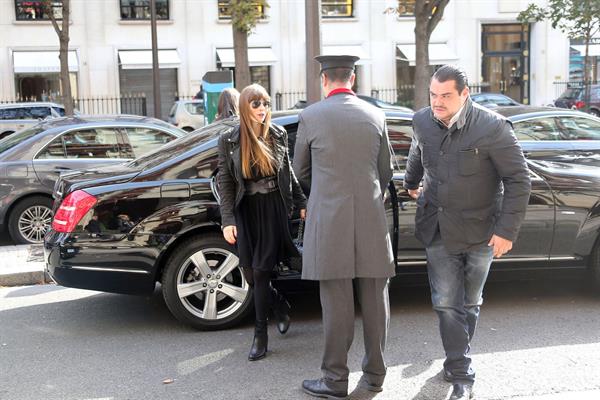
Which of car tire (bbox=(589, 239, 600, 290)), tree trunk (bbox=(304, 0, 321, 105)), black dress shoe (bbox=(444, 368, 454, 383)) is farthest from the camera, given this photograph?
tree trunk (bbox=(304, 0, 321, 105))

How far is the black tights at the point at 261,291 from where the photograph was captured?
4738mm

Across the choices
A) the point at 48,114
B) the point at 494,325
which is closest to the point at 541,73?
the point at 48,114

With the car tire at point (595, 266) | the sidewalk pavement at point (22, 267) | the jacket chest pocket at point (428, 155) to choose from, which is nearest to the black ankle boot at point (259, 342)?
the jacket chest pocket at point (428, 155)

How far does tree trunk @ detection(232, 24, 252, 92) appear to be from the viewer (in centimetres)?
1903

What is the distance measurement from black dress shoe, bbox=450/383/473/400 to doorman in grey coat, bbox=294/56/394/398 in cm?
50

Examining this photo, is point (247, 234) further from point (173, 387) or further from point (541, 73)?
point (541, 73)

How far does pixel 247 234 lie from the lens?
4.72 meters

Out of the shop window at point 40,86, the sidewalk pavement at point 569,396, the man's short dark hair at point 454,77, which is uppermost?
the shop window at point 40,86

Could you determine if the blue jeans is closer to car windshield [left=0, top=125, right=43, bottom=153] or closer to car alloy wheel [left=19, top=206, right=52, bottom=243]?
car alloy wheel [left=19, top=206, right=52, bottom=243]

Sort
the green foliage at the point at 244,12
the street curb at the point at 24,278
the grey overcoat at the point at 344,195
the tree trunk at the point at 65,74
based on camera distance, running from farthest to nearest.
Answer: the tree trunk at the point at 65,74 < the green foliage at the point at 244,12 < the street curb at the point at 24,278 < the grey overcoat at the point at 344,195

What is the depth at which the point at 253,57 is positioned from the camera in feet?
98.8

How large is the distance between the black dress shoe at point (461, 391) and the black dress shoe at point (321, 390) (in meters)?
0.61

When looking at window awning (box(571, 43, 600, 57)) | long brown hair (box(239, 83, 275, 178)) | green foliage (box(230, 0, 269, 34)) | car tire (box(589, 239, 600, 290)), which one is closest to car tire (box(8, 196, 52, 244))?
long brown hair (box(239, 83, 275, 178))

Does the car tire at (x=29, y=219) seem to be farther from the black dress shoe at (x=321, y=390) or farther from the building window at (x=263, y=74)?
the building window at (x=263, y=74)
